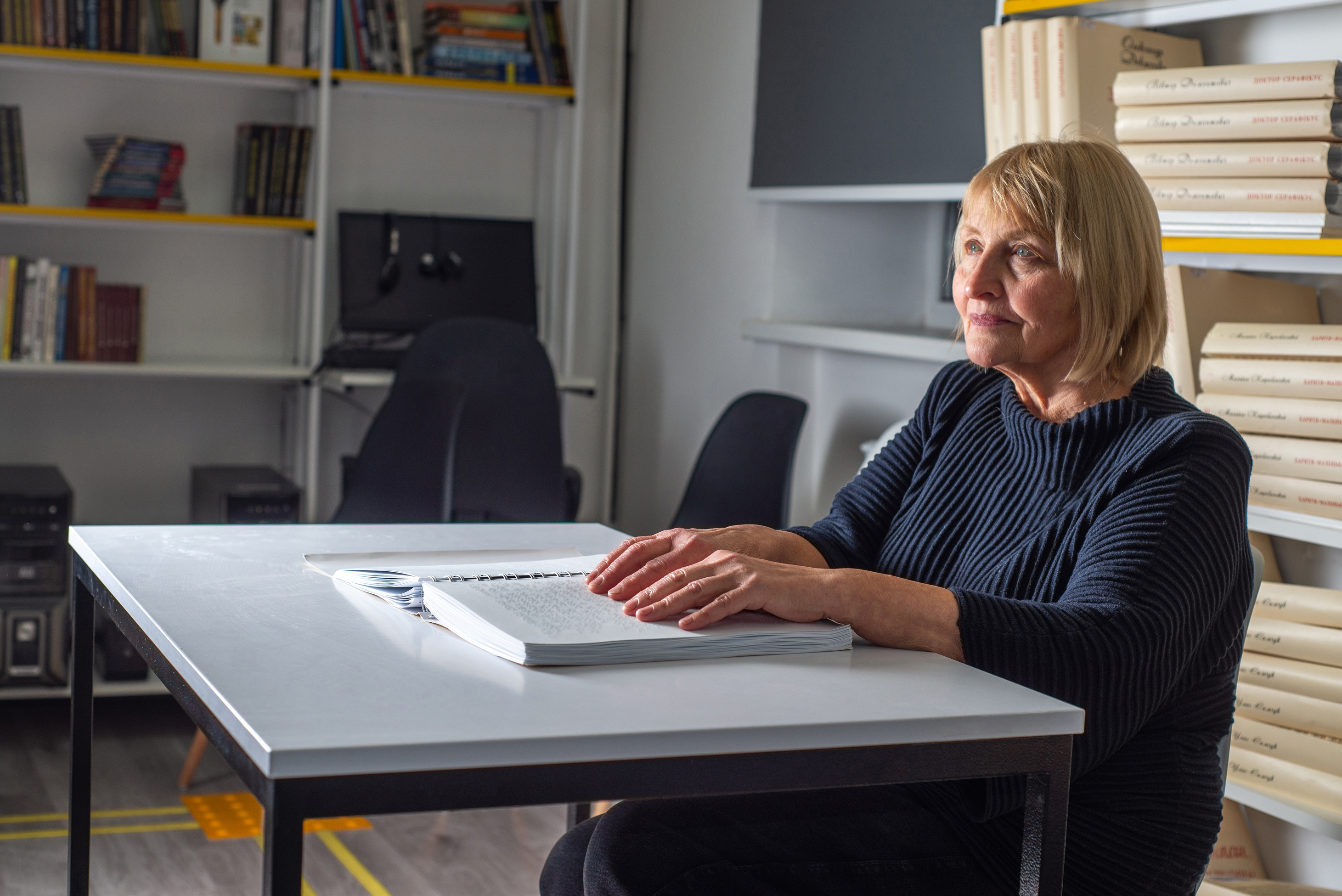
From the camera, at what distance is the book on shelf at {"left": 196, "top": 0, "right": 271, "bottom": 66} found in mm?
3564

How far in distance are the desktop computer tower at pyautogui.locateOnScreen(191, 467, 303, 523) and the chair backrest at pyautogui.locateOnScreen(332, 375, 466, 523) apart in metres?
0.54

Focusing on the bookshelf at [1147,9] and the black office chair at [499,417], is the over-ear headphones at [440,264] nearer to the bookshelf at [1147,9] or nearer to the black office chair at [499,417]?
the black office chair at [499,417]

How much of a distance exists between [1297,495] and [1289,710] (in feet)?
0.99

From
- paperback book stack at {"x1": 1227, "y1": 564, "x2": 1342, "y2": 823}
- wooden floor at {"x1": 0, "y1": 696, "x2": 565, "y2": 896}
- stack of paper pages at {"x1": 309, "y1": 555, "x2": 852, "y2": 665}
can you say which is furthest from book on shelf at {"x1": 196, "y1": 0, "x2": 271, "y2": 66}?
paperback book stack at {"x1": 1227, "y1": 564, "x2": 1342, "y2": 823}

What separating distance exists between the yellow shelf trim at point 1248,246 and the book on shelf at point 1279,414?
0.20m

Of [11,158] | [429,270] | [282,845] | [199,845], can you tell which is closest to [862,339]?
[429,270]

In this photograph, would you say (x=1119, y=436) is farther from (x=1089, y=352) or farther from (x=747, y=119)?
(x=747, y=119)

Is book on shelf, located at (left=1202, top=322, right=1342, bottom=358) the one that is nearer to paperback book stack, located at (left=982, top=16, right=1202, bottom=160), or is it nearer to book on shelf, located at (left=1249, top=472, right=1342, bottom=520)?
book on shelf, located at (left=1249, top=472, right=1342, bottom=520)

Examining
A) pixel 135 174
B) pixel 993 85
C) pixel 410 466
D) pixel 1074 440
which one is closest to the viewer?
pixel 1074 440

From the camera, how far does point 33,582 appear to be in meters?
3.31

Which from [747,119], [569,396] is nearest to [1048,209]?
[747,119]

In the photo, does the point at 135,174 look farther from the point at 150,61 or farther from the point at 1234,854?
the point at 1234,854

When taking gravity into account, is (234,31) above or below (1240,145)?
above

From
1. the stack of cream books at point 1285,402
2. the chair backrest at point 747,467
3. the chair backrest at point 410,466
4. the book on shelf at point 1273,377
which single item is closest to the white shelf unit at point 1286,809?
the stack of cream books at point 1285,402
